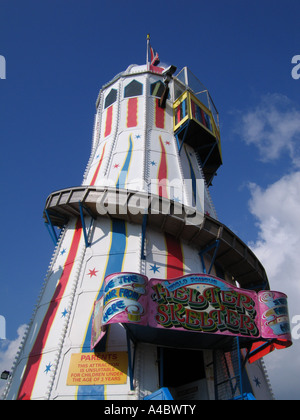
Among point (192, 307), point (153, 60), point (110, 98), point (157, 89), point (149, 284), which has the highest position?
point (153, 60)

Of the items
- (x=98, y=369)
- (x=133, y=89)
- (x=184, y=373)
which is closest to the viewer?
(x=98, y=369)

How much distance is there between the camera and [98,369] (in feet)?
50.6

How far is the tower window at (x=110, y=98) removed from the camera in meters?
30.5

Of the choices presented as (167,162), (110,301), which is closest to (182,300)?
(110,301)

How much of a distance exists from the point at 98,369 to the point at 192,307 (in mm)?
4784

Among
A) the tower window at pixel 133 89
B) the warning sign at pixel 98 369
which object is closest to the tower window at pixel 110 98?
the tower window at pixel 133 89

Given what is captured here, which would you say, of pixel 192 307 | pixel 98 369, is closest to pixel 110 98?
pixel 192 307

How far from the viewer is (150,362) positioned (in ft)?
52.5

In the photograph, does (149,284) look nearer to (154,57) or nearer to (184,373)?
(184,373)

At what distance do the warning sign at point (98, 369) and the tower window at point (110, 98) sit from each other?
2113 cm

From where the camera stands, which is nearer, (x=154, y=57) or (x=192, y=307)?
(x=192, y=307)

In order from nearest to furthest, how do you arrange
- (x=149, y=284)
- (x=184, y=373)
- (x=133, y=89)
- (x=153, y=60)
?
(x=149, y=284), (x=184, y=373), (x=133, y=89), (x=153, y=60)
